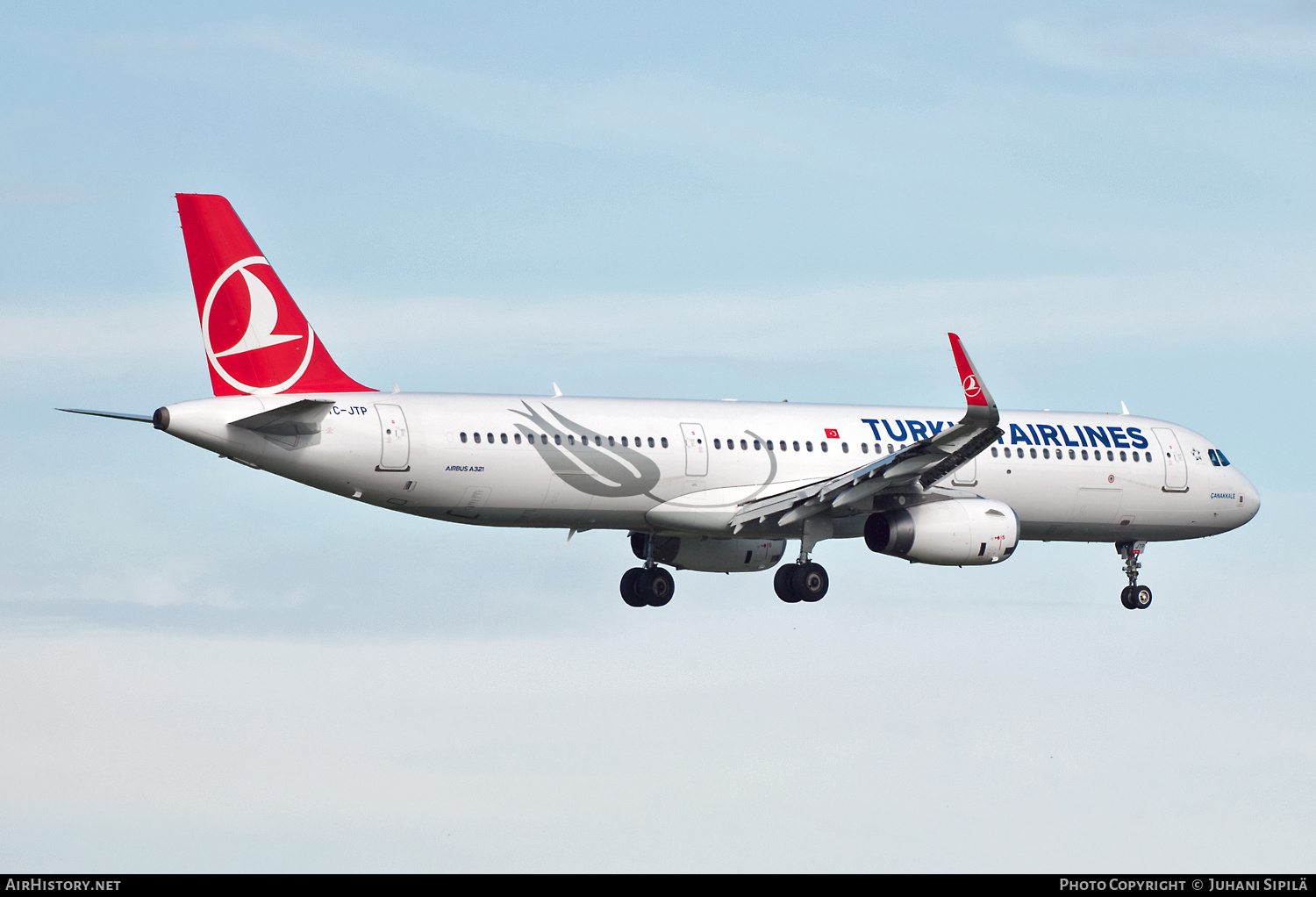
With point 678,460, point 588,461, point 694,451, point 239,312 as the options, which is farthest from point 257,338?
point 694,451

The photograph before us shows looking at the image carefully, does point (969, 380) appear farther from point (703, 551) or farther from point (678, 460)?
point (703, 551)

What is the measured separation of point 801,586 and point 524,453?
705 centimetres

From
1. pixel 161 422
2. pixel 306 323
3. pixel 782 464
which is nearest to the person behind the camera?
pixel 161 422

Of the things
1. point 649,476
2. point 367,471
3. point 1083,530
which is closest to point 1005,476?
point 1083,530

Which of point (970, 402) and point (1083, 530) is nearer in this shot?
point (970, 402)

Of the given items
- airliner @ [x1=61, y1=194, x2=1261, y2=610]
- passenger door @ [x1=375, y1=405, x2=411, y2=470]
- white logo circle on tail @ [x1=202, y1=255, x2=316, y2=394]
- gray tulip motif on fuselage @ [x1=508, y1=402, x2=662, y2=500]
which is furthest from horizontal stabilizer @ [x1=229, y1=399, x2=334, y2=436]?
gray tulip motif on fuselage @ [x1=508, y1=402, x2=662, y2=500]

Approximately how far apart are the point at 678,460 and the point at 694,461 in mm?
395

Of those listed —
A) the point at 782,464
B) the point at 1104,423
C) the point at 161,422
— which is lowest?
the point at 161,422

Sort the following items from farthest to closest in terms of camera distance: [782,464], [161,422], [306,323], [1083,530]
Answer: [1083,530] → [782,464] → [306,323] → [161,422]

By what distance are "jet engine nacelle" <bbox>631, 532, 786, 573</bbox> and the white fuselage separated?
9.65 feet

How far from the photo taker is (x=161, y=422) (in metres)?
33.1

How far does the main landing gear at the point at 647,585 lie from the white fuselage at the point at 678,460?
11.3 ft

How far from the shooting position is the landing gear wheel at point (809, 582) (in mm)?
39062

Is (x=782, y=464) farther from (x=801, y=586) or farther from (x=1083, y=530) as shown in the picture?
(x=1083, y=530)
